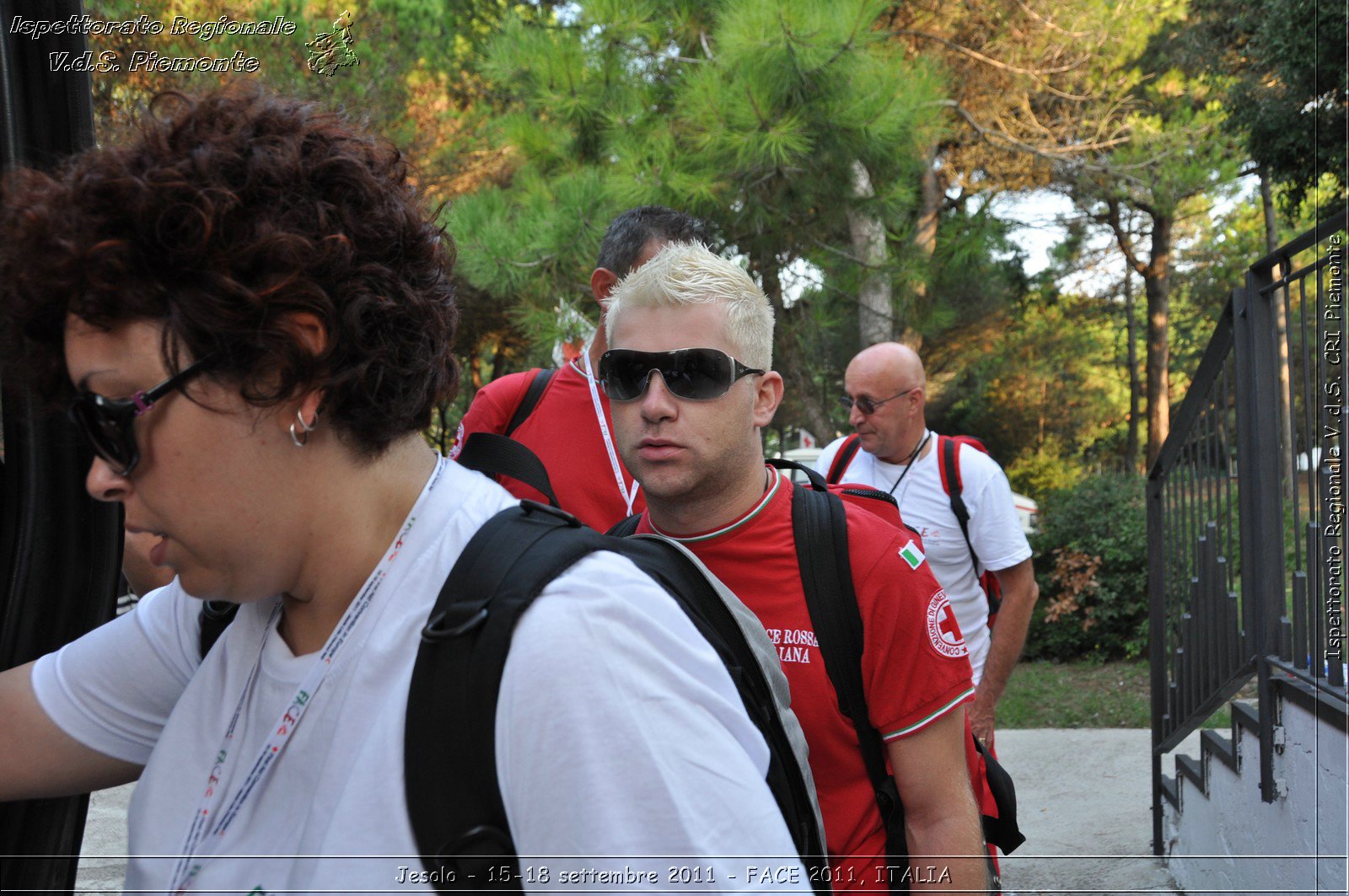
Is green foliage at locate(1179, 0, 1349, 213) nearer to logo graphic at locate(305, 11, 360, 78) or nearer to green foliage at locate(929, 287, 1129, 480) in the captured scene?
logo graphic at locate(305, 11, 360, 78)

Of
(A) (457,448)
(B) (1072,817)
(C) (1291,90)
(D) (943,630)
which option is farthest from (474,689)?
(C) (1291,90)

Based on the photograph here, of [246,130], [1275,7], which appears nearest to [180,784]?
[246,130]

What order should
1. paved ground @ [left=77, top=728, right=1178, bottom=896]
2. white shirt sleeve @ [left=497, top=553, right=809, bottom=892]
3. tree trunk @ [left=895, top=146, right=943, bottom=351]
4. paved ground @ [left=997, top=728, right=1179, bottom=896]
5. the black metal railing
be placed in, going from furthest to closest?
tree trunk @ [left=895, top=146, right=943, bottom=351], paved ground @ [left=997, top=728, right=1179, bottom=896], paved ground @ [left=77, top=728, right=1178, bottom=896], the black metal railing, white shirt sleeve @ [left=497, top=553, right=809, bottom=892]

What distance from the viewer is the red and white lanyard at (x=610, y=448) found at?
3.20 m

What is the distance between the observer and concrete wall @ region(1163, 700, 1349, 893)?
3559mm

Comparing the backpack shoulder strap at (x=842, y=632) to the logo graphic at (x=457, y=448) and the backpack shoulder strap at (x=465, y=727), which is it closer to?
the logo graphic at (x=457, y=448)

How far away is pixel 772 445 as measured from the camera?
2134 cm

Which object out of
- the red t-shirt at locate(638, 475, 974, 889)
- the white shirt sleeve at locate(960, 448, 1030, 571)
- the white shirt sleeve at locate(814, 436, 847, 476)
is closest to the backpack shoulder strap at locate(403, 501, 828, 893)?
the red t-shirt at locate(638, 475, 974, 889)

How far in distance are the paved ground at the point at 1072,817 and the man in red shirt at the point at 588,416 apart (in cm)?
213

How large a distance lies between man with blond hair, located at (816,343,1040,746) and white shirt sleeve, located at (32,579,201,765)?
326 cm

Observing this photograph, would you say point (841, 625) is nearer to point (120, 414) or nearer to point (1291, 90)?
point (120, 414)

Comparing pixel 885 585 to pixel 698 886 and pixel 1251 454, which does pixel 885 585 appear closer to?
pixel 698 886

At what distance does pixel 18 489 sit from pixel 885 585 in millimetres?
1484

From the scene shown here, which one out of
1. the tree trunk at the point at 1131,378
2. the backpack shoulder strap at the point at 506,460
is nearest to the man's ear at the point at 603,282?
the backpack shoulder strap at the point at 506,460
